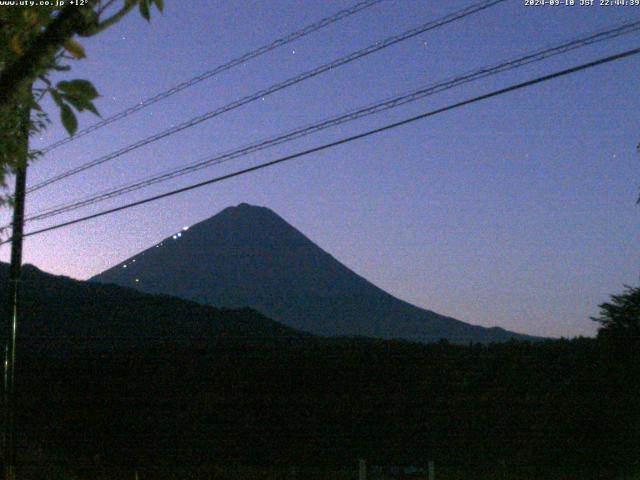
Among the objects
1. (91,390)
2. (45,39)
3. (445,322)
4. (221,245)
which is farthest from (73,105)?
(221,245)

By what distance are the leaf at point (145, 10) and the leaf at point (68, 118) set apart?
0.58 meters

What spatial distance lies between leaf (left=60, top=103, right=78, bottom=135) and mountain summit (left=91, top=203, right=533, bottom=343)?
70371 mm

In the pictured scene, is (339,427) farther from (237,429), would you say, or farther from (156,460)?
(156,460)

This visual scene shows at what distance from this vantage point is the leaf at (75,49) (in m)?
3.60

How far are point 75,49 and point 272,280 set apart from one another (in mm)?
103398

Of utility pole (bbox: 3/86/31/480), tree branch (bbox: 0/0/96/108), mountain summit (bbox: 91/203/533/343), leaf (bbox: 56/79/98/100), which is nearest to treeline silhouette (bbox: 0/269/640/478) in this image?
utility pole (bbox: 3/86/31/480)

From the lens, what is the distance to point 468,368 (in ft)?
76.1

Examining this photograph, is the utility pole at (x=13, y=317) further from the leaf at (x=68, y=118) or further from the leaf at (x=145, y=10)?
the leaf at (x=68, y=118)

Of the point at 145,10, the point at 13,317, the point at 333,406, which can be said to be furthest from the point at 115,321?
the point at 145,10

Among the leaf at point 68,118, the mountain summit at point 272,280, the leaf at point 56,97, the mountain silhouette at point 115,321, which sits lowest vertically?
the leaf at point 68,118

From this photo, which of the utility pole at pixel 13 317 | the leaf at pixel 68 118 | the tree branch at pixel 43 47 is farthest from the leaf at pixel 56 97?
the utility pole at pixel 13 317

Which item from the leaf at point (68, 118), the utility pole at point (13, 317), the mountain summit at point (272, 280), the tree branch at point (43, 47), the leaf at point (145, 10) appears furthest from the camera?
the mountain summit at point (272, 280)

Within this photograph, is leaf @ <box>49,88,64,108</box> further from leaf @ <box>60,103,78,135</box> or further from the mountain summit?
the mountain summit

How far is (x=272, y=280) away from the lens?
4203 inches
